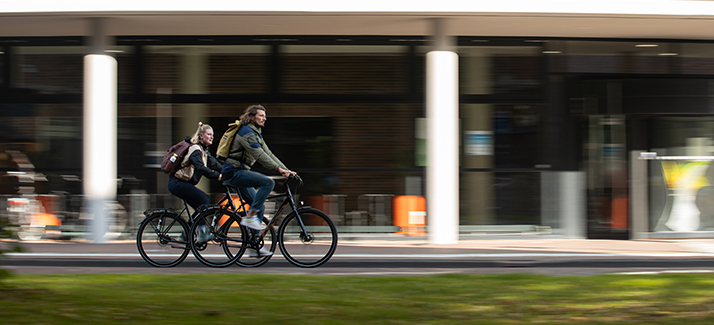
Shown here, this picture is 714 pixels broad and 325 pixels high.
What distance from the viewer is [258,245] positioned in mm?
7766

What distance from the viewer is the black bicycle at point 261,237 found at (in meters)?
7.64

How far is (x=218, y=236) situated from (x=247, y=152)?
0.96 m

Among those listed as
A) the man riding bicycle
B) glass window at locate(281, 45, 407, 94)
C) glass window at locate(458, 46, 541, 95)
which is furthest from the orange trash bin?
the man riding bicycle

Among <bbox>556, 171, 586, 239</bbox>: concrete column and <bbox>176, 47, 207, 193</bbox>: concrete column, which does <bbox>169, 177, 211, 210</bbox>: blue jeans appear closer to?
<bbox>176, 47, 207, 193</bbox>: concrete column

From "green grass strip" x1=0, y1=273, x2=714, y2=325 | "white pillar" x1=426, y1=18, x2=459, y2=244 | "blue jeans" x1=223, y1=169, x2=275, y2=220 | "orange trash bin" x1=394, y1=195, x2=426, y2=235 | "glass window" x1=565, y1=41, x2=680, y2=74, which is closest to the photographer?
"green grass strip" x1=0, y1=273, x2=714, y2=325

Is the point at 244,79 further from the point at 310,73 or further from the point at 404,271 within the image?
the point at 404,271

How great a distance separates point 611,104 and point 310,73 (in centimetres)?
453

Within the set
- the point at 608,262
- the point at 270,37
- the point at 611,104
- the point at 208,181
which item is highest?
the point at 270,37

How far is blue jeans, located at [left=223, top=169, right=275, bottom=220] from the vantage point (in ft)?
24.7

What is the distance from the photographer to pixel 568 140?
36.5 ft

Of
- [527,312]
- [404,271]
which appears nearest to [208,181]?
[404,271]

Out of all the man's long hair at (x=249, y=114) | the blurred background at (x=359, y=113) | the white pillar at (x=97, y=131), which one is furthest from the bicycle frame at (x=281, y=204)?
the white pillar at (x=97, y=131)

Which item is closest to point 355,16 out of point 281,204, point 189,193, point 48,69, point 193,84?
point 193,84

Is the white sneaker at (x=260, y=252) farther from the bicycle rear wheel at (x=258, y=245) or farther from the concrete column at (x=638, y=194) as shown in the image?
the concrete column at (x=638, y=194)
